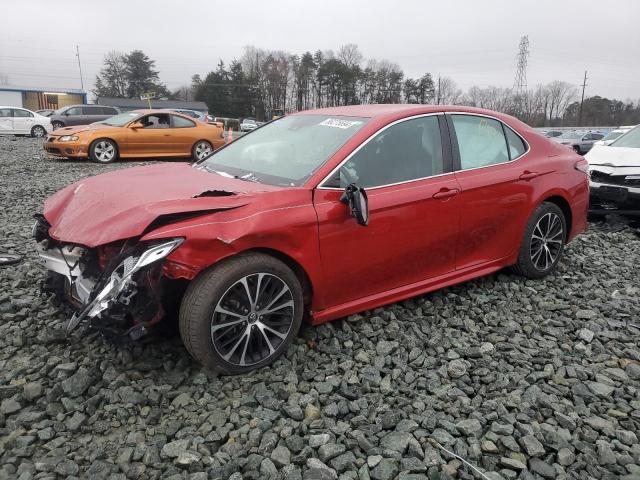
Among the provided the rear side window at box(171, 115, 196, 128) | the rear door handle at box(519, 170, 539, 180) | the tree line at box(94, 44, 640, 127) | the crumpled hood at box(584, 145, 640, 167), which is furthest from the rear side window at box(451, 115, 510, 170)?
the tree line at box(94, 44, 640, 127)

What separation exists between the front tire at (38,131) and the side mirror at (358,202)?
76.6ft

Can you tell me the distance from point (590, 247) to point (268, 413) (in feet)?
15.2

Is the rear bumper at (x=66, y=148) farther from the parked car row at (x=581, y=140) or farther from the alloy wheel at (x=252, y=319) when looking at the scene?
the parked car row at (x=581, y=140)

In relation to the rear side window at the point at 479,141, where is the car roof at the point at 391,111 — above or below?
above

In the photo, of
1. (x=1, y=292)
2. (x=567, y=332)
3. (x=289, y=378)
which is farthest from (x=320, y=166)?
(x=1, y=292)

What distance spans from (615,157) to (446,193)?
4807 millimetres

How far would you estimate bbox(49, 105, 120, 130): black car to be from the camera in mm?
23312

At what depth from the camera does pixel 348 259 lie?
10.6 feet

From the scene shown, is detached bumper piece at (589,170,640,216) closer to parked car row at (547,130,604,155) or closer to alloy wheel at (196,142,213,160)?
alloy wheel at (196,142,213,160)

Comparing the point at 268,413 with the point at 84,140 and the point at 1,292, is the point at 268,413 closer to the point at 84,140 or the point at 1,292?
the point at 1,292

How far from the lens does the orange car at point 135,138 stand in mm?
11875

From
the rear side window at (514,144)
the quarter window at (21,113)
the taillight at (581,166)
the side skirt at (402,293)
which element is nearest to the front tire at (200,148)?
the rear side window at (514,144)

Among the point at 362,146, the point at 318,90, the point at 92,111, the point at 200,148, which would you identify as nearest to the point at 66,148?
the point at 200,148

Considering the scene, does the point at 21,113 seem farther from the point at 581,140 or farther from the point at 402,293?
the point at 581,140
